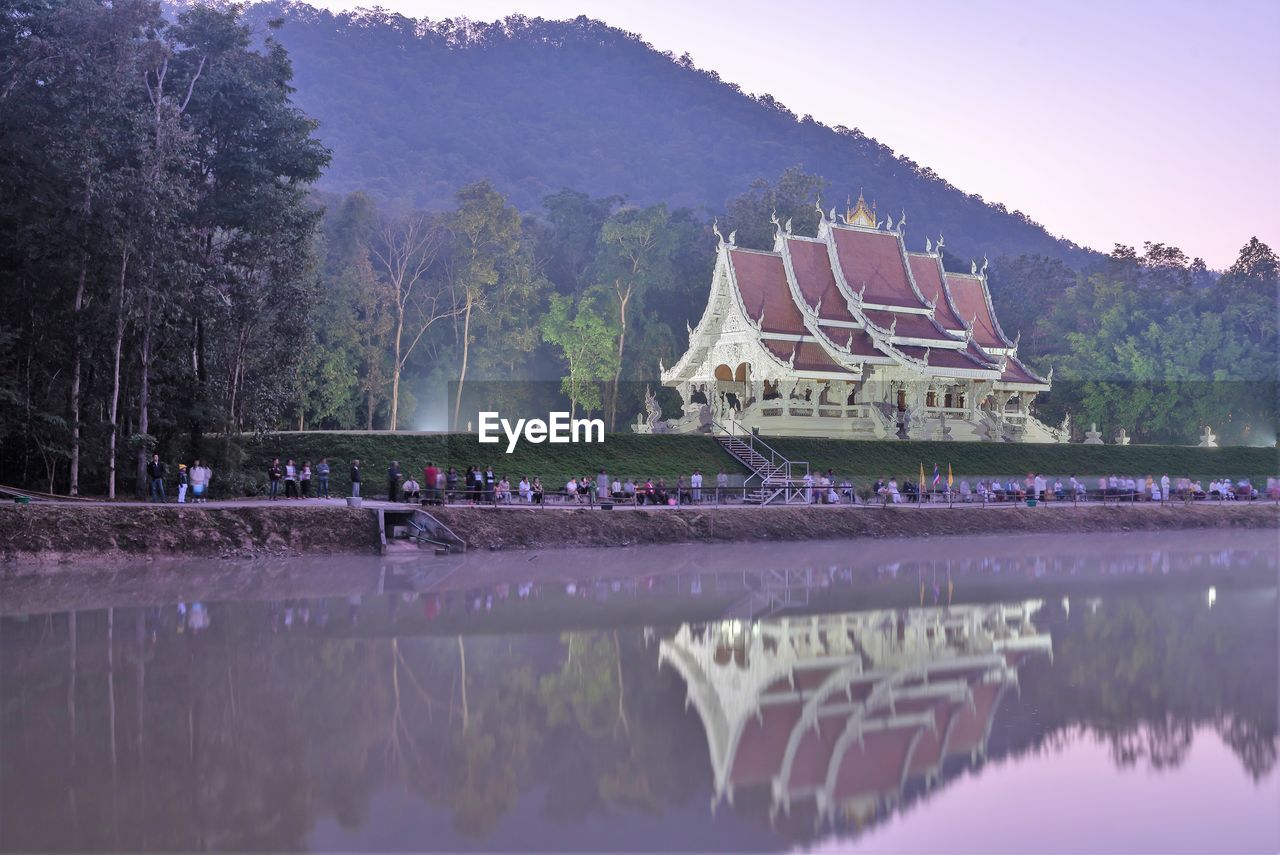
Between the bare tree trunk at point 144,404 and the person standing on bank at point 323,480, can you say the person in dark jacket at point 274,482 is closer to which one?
the person standing on bank at point 323,480

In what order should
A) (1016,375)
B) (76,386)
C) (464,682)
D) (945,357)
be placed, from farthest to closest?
(1016,375), (945,357), (76,386), (464,682)

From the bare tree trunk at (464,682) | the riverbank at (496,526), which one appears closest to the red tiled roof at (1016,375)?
the riverbank at (496,526)

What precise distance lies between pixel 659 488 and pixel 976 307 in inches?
1048

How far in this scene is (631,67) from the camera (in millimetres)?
182625

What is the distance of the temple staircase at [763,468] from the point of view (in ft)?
114

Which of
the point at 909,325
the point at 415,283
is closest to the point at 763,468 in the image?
the point at 909,325

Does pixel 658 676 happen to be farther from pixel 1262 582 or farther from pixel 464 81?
pixel 464 81

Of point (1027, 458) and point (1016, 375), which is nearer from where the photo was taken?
point (1027, 458)

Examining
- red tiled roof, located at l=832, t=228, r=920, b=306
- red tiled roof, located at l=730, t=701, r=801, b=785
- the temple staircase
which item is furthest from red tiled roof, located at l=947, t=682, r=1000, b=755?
red tiled roof, located at l=832, t=228, r=920, b=306

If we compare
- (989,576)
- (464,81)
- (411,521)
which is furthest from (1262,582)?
(464,81)

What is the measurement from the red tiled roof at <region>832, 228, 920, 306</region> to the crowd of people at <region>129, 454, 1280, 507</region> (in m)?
9.44

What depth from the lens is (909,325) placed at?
160 feet

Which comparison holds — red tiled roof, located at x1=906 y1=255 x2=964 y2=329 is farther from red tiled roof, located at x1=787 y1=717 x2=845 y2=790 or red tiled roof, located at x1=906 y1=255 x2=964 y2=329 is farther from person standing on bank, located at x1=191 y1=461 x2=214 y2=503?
red tiled roof, located at x1=787 y1=717 x2=845 y2=790

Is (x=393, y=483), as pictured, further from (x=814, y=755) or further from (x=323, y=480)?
(x=814, y=755)
